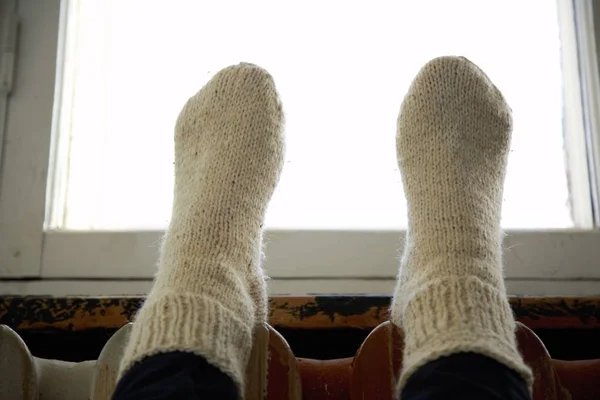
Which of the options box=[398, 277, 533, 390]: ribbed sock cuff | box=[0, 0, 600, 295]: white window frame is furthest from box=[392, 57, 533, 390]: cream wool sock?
box=[0, 0, 600, 295]: white window frame

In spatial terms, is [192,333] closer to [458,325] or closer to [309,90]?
[458,325]

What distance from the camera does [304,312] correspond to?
73cm

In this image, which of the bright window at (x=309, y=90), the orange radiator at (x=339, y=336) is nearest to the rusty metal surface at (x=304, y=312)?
the orange radiator at (x=339, y=336)

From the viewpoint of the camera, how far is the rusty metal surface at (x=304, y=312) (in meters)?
0.73

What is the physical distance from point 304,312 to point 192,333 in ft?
0.80

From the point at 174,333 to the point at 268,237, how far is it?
0.35 m

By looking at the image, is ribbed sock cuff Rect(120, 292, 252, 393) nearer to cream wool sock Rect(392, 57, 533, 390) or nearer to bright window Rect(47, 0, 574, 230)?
cream wool sock Rect(392, 57, 533, 390)

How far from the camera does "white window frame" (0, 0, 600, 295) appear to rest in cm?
83

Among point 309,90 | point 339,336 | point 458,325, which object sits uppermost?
point 309,90

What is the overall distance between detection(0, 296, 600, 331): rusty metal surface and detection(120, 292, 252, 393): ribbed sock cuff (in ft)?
0.56

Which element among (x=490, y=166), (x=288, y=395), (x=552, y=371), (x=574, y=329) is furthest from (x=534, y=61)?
(x=288, y=395)

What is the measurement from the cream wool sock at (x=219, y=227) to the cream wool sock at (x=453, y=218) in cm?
15

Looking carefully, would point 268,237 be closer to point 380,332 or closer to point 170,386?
point 380,332

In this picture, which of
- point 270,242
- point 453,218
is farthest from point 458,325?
point 270,242
